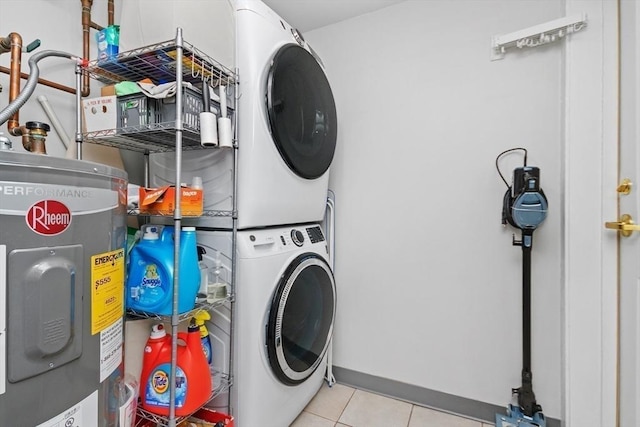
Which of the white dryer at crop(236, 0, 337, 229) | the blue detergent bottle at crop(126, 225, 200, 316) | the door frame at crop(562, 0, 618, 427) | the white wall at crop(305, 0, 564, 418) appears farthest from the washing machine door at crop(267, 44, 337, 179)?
the door frame at crop(562, 0, 618, 427)

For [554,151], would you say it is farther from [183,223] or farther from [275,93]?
[183,223]

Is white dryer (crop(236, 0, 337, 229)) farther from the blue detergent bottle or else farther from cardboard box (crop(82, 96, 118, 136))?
cardboard box (crop(82, 96, 118, 136))

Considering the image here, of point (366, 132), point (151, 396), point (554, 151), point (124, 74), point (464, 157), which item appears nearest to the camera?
point (151, 396)

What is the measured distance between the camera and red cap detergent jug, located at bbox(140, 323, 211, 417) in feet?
3.42

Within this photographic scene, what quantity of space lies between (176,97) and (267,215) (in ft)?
1.94

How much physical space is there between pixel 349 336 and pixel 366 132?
135 centimetres

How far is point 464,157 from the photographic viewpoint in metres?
1.69

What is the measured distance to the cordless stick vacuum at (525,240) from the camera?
4.63 ft

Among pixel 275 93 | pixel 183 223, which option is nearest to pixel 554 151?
pixel 275 93

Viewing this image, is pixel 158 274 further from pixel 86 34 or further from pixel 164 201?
pixel 86 34

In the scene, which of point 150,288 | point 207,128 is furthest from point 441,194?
point 150,288

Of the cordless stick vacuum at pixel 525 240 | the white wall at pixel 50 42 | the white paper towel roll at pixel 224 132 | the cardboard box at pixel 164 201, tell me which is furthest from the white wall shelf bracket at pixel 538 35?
the white wall at pixel 50 42

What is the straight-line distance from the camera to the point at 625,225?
1.21m

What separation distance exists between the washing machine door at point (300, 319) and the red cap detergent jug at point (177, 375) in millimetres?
284
